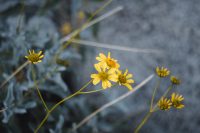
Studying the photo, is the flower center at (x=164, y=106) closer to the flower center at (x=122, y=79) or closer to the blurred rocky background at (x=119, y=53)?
the flower center at (x=122, y=79)

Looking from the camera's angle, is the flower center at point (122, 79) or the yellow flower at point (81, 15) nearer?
the flower center at point (122, 79)

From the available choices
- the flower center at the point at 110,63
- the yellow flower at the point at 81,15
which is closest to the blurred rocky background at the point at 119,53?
the yellow flower at the point at 81,15

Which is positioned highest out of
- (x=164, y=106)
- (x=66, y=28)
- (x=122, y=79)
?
(x=66, y=28)

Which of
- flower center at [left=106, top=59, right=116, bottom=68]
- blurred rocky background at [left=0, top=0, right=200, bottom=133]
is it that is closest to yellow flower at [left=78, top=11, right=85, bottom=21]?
blurred rocky background at [left=0, top=0, right=200, bottom=133]

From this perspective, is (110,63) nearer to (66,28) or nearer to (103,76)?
(103,76)

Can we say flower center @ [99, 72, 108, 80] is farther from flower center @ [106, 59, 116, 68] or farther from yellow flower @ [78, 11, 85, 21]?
yellow flower @ [78, 11, 85, 21]

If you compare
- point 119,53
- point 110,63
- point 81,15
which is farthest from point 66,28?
point 110,63

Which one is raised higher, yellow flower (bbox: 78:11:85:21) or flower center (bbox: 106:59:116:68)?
yellow flower (bbox: 78:11:85:21)

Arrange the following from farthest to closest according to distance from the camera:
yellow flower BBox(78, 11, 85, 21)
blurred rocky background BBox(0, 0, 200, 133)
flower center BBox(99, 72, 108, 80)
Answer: yellow flower BBox(78, 11, 85, 21) → blurred rocky background BBox(0, 0, 200, 133) → flower center BBox(99, 72, 108, 80)
